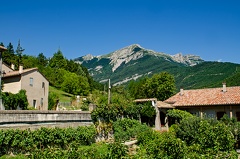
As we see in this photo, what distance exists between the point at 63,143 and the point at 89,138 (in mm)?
2858

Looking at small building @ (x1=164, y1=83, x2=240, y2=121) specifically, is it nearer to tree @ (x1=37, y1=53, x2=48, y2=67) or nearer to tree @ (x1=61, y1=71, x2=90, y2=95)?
tree @ (x1=61, y1=71, x2=90, y2=95)

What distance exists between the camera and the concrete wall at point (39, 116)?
18.5 metres

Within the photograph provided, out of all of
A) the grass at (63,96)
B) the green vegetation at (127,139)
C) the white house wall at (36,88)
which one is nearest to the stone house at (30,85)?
the white house wall at (36,88)

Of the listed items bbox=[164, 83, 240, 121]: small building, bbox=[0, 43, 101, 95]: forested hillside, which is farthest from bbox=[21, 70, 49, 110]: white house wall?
bbox=[0, 43, 101, 95]: forested hillside

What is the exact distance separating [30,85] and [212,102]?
23.0m

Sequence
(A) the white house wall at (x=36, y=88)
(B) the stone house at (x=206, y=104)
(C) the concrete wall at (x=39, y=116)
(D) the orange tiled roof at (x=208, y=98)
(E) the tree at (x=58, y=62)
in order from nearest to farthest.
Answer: (C) the concrete wall at (x=39, y=116)
(B) the stone house at (x=206, y=104)
(D) the orange tiled roof at (x=208, y=98)
(A) the white house wall at (x=36, y=88)
(E) the tree at (x=58, y=62)

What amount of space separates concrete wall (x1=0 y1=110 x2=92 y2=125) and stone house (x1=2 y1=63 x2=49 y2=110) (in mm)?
14829

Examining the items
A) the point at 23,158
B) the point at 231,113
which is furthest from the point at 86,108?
the point at 231,113

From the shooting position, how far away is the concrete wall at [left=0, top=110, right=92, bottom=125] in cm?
1849

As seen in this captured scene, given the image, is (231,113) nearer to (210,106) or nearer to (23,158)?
(210,106)

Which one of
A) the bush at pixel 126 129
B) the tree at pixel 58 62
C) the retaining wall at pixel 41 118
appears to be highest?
the tree at pixel 58 62

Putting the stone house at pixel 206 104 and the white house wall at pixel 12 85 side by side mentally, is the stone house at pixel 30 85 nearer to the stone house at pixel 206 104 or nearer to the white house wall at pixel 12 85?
the white house wall at pixel 12 85

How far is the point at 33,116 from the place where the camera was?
2020cm

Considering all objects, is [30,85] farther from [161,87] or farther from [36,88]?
[161,87]
